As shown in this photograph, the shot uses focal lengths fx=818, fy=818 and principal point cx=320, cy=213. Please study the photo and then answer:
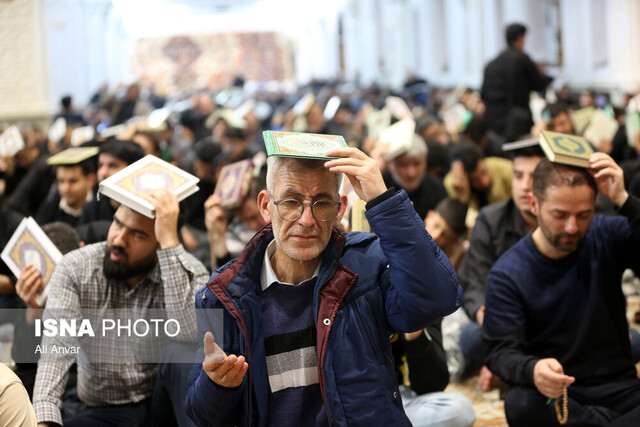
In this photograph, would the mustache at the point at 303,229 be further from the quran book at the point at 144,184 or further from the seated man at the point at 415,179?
the seated man at the point at 415,179

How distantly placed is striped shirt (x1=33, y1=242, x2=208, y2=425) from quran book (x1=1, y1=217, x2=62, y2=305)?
290mm

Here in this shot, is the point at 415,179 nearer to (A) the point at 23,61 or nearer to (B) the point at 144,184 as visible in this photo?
(B) the point at 144,184

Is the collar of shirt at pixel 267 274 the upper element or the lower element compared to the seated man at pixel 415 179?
upper

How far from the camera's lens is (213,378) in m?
2.06

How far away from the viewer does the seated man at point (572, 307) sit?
2.95 meters

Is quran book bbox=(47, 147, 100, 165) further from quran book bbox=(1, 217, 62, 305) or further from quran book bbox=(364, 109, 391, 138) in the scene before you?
quran book bbox=(364, 109, 391, 138)

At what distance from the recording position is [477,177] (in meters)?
5.54

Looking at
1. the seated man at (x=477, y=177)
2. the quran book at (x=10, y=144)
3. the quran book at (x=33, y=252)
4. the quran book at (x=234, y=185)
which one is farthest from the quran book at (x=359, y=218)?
the quran book at (x=10, y=144)

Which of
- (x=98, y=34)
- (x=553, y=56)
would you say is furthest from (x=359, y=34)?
(x=553, y=56)

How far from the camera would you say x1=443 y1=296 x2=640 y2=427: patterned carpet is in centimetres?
370

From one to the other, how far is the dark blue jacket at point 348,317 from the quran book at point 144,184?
72 cm

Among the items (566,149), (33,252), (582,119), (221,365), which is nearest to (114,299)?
(33,252)

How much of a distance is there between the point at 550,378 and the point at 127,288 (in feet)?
4.96

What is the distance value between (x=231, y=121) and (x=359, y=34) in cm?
3018
